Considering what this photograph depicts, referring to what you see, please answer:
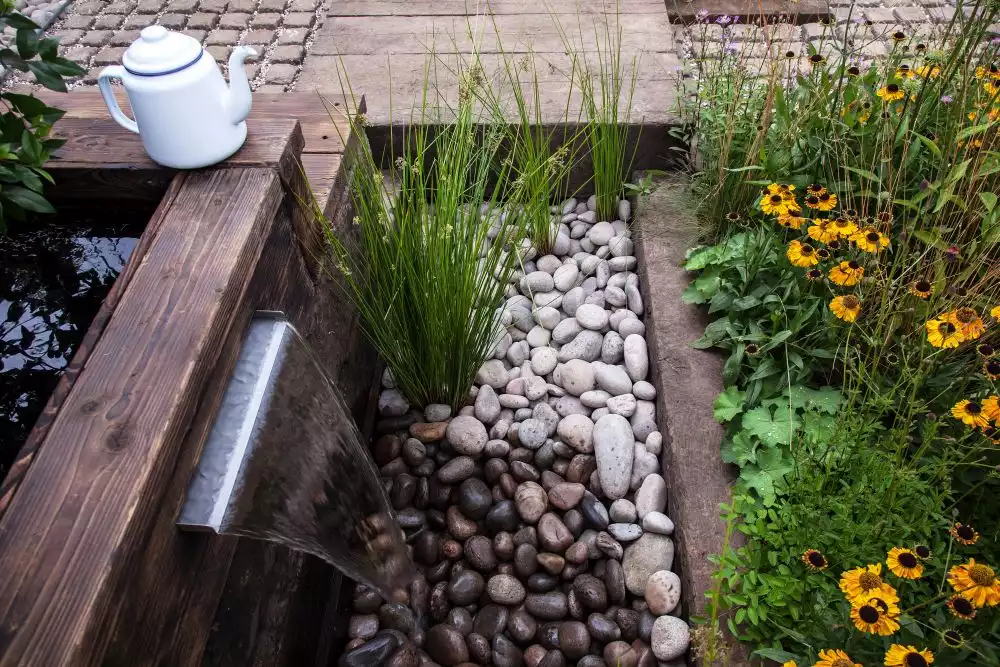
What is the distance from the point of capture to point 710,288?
234cm

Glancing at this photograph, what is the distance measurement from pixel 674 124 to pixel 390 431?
1482mm

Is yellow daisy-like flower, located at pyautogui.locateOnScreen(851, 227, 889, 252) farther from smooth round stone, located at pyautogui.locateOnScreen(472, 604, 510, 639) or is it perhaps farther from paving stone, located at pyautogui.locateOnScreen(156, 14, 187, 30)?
paving stone, located at pyautogui.locateOnScreen(156, 14, 187, 30)

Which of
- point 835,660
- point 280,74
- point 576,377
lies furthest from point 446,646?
point 280,74

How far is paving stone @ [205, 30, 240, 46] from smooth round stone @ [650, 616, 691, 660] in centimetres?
305

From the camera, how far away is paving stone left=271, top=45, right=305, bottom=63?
11.5 ft

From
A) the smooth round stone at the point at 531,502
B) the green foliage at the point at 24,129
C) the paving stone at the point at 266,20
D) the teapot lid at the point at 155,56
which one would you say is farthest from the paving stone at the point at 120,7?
the smooth round stone at the point at 531,502

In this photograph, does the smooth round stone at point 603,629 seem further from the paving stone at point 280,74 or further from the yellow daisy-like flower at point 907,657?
the paving stone at point 280,74

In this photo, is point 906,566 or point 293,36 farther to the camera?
point 293,36

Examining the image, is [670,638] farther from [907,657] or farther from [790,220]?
[790,220]

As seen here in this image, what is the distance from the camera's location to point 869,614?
1.32 metres

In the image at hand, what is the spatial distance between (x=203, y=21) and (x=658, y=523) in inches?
124

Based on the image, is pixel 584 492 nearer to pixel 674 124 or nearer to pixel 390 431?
pixel 390 431

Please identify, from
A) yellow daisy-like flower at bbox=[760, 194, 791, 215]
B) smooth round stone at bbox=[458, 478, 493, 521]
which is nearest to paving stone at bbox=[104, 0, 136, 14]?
smooth round stone at bbox=[458, 478, 493, 521]

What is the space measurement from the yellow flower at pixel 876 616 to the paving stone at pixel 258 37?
10.9ft
